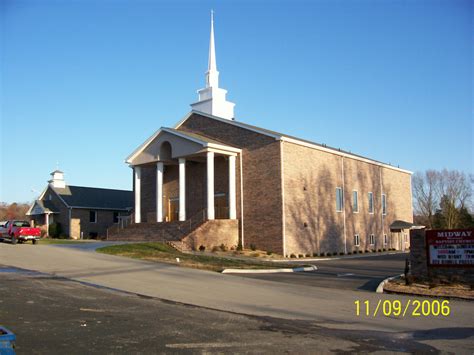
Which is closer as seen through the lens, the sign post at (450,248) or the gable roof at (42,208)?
the sign post at (450,248)

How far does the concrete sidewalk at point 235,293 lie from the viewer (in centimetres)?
1070

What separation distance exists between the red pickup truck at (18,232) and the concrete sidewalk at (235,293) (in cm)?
906

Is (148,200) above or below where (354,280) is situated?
above

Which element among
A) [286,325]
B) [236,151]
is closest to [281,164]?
[236,151]

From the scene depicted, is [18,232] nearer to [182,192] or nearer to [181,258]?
[182,192]

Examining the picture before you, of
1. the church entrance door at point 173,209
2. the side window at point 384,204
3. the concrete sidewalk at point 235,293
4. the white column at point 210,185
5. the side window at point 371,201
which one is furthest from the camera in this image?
the side window at point 384,204

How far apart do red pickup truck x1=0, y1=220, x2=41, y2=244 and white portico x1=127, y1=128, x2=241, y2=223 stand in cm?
827

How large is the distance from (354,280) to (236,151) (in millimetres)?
16530

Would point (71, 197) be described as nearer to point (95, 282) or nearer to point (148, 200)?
point (148, 200)

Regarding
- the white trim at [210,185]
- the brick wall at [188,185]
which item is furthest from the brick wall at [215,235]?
the brick wall at [188,185]

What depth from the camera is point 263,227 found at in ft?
104

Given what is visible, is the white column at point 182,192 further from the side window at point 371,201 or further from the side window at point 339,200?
the side window at point 371,201
